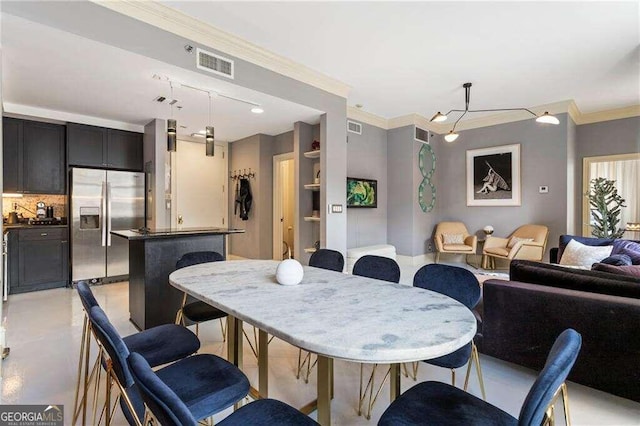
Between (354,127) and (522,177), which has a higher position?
(354,127)

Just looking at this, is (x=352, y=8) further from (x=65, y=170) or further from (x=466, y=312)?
(x=65, y=170)

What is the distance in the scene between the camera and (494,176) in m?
6.45

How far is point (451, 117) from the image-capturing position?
6418 mm

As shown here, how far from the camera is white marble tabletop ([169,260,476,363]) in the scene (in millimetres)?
1077

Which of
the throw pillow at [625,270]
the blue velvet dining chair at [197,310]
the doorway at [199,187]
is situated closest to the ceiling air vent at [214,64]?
the blue velvet dining chair at [197,310]

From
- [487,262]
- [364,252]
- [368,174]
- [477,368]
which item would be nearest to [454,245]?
[487,262]

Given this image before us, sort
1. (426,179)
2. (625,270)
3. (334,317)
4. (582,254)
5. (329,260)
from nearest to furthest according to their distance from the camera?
(334,317) < (625,270) < (329,260) < (582,254) < (426,179)

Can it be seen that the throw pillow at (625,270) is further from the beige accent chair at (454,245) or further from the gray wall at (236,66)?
the beige accent chair at (454,245)

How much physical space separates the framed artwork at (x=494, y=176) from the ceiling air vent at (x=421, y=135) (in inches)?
38.4

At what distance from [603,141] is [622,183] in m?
2.18

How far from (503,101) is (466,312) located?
211 inches

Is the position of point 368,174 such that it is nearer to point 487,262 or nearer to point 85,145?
point 487,262

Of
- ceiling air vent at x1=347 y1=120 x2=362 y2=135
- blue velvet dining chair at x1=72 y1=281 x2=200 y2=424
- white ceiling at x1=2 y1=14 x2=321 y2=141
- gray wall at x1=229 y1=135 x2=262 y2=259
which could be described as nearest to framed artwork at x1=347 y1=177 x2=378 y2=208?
ceiling air vent at x1=347 y1=120 x2=362 y2=135

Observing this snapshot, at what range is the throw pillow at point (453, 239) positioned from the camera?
21.4 feet
